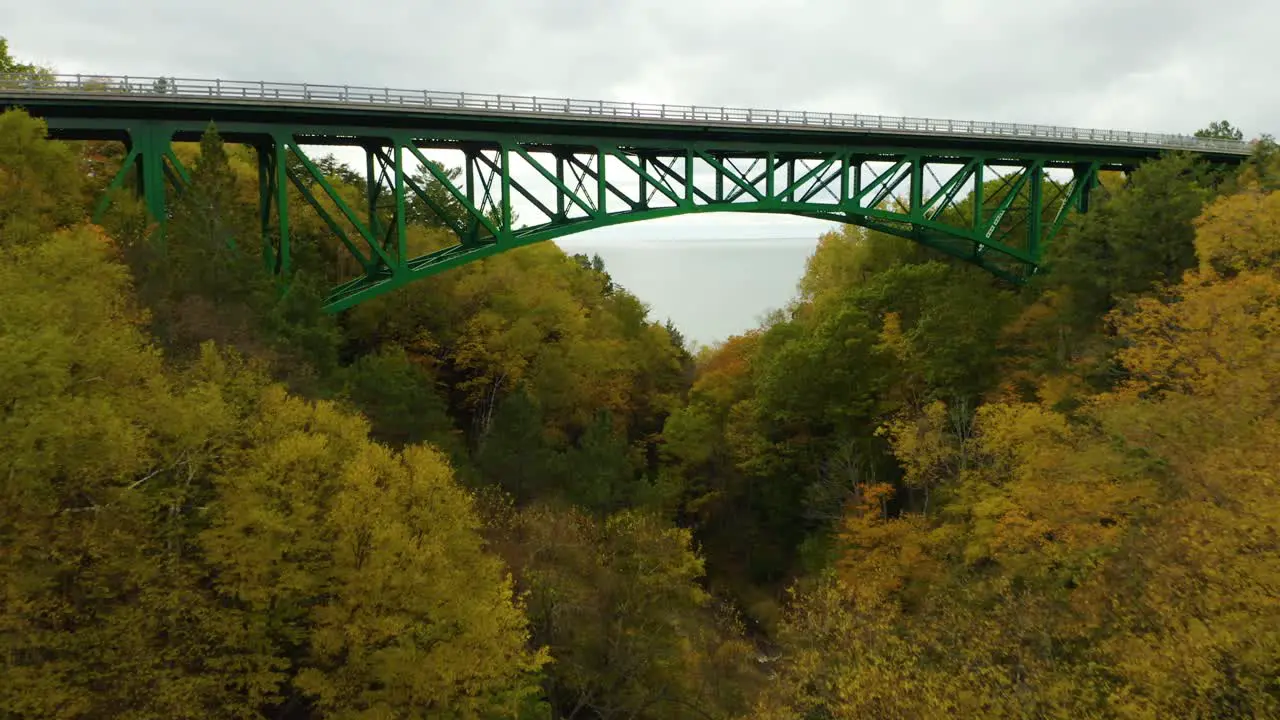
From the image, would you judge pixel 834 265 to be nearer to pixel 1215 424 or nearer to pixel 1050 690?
pixel 1215 424

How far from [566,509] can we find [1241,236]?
1811cm

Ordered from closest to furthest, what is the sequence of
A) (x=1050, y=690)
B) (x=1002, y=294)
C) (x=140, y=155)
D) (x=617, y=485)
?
(x=1050, y=690), (x=140, y=155), (x=617, y=485), (x=1002, y=294)

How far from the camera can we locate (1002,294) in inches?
1203

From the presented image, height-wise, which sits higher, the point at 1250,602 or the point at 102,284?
the point at 102,284

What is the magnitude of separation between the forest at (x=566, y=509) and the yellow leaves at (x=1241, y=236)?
9 centimetres

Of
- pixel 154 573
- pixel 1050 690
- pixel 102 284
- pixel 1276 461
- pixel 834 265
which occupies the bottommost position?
pixel 1050 690

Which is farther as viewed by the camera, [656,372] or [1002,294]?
[656,372]

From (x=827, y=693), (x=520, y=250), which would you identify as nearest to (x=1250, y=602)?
(x=827, y=693)

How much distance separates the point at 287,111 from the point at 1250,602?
2216cm

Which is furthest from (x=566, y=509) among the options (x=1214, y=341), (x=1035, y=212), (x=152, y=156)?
(x=1035, y=212)

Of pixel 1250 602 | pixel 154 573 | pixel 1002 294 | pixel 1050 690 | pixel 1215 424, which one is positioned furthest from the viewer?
pixel 1002 294

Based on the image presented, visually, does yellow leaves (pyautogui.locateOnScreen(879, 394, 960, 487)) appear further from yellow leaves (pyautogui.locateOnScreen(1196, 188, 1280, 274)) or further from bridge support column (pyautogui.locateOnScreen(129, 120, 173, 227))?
bridge support column (pyautogui.locateOnScreen(129, 120, 173, 227))

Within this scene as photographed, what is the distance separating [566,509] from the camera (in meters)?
22.2

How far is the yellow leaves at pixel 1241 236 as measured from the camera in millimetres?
18781
